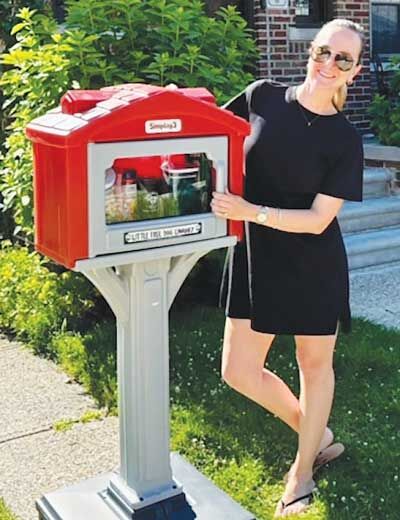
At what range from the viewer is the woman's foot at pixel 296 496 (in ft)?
10.2

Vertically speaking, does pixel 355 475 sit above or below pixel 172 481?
below

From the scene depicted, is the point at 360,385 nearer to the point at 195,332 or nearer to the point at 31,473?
the point at 195,332

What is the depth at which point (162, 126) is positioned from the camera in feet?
7.88

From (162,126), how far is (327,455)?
1712 mm

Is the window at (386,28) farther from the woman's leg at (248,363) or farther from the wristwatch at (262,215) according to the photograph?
the wristwatch at (262,215)

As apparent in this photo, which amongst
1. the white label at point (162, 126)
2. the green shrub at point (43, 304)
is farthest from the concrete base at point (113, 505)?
the green shrub at point (43, 304)

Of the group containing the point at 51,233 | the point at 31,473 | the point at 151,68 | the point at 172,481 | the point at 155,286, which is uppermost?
the point at 151,68

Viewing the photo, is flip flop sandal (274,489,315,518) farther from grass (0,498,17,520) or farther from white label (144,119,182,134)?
white label (144,119,182,134)

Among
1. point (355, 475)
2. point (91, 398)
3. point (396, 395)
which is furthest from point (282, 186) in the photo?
point (91, 398)

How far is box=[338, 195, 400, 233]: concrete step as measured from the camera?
7012mm

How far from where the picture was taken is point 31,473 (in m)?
3.57

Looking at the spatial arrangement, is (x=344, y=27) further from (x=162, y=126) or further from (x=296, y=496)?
(x=296, y=496)

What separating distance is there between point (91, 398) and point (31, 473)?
0.83 meters

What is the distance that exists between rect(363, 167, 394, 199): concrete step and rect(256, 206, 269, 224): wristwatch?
16.6ft
